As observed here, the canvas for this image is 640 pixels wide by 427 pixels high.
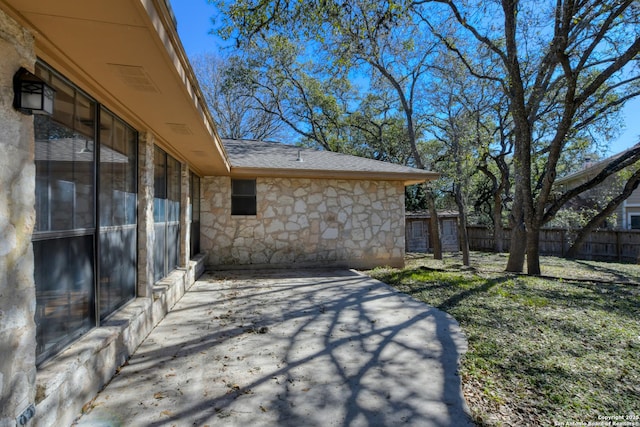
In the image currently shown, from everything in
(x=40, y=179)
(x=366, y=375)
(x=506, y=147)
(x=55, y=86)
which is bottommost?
(x=366, y=375)

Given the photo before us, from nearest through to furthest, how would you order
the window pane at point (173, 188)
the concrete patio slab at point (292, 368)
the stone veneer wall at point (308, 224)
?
the concrete patio slab at point (292, 368) → the window pane at point (173, 188) → the stone veneer wall at point (308, 224)

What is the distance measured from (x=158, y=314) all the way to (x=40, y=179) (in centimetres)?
254

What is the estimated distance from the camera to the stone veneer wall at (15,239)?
1.67 metres

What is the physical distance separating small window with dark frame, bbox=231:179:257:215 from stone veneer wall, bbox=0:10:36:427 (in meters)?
6.43

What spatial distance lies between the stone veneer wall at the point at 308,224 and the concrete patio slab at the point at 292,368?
3001 mm

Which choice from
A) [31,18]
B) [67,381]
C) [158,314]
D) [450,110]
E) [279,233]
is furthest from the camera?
[450,110]

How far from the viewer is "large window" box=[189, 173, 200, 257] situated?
727 cm

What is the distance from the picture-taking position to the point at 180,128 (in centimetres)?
416

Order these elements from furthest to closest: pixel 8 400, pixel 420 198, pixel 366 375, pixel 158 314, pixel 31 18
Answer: pixel 420 198 < pixel 158 314 < pixel 366 375 < pixel 31 18 < pixel 8 400

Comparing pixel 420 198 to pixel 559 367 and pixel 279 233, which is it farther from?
pixel 559 367

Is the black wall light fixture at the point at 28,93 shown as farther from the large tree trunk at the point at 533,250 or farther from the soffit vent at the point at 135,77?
the large tree trunk at the point at 533,250

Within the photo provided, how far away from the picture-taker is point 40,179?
2174 mm

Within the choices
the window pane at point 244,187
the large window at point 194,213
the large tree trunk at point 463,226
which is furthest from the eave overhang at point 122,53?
the large tree trunk at point 463,226

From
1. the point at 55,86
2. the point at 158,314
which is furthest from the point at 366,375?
the point at 55,86
